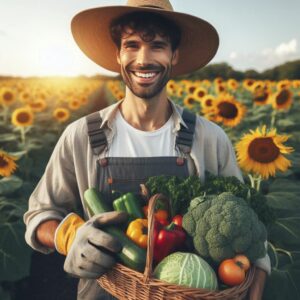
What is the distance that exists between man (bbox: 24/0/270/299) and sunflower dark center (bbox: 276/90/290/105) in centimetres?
402

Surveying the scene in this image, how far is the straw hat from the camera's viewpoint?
2547 mm

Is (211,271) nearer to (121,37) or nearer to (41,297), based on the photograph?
(121,37)

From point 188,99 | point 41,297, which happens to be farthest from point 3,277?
point 188,99

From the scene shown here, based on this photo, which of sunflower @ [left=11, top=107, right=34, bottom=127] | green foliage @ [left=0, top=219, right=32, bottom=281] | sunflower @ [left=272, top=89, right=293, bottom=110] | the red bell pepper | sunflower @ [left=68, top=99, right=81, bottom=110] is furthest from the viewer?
sunflower @ [left=68, top=99, right=81, bottom=110]

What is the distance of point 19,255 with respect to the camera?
12.8ft

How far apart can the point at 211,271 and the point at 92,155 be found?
3.38ft

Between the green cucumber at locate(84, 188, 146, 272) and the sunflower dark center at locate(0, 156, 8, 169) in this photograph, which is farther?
the sunflower dark center at locate(0, 156, 8, 169)

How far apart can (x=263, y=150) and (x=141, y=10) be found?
1.74 metres

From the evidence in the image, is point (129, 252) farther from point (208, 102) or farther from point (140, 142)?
point (208, 102)

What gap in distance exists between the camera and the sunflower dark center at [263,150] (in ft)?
11.8

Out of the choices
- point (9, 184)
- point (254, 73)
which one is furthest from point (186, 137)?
point (254, 73)

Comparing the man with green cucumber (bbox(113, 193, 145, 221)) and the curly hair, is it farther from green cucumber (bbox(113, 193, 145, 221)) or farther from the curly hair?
green cucumber (bbox(113, 193, 145, 221))

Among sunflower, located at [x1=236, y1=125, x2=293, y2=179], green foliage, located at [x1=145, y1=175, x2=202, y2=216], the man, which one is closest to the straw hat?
the man

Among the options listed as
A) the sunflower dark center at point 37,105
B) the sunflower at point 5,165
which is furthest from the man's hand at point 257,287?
the sunflower dark center at point 37,105
